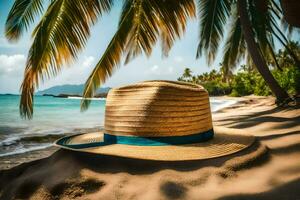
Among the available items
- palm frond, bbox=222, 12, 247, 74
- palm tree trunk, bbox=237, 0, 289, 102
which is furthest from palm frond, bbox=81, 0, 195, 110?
palm frond, bbox=222, 12, 247, 74

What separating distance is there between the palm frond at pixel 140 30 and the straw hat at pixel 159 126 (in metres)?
2.64

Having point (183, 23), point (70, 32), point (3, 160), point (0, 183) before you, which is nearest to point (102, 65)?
point (70, 32)

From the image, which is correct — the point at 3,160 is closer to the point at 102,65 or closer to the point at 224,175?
the point at 102,65

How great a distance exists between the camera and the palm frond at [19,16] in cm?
485

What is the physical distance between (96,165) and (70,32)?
256 centimetres

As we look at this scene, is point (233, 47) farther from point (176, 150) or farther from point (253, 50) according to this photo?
point (176, 150)

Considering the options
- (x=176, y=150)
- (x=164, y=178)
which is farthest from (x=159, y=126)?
(x=164, y=178)

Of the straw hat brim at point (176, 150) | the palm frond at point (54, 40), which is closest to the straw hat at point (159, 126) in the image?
the straw hat brim at point (176, 150)

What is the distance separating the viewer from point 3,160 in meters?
4.58

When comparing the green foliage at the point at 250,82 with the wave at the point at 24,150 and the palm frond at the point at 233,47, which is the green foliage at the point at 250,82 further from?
the wave at the point at 24,150

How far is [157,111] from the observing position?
8.95 feet

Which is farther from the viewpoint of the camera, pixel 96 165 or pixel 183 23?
pixel 183 23

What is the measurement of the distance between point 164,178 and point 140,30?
4.05 meters

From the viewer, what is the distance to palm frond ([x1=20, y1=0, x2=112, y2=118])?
4.07 metres
